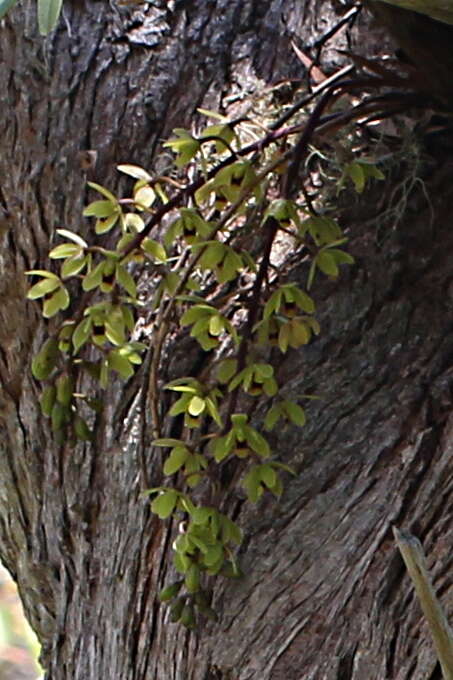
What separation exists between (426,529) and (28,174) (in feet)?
2.15

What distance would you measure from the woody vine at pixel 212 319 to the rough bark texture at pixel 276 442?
0.05 meters

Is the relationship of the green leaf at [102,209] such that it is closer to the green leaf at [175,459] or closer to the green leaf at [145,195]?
the green leaf at [145,195]

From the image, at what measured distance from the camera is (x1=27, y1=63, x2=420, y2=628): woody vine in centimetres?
121

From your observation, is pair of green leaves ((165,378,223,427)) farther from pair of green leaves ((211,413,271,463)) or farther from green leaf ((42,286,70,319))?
green leaf ((42,286,70,319))

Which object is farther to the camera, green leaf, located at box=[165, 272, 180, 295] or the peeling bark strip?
green leaf, located at box=[165, 272, 180, 295]

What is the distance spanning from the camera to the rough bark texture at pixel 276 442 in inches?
49.5

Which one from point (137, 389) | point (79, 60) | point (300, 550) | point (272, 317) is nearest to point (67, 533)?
point (137, 389)

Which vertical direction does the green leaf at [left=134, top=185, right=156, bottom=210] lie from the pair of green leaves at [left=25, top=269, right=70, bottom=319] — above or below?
above

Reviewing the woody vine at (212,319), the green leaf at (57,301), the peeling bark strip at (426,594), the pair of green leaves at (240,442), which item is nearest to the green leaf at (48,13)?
the woody vine at (212,319)

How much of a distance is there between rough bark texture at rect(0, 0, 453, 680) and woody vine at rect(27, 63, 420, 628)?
5 cm

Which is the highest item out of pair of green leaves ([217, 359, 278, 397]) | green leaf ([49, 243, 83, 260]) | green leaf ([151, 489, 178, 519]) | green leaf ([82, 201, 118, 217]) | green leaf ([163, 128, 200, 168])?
green leaf ([163, 128, 200, 168])

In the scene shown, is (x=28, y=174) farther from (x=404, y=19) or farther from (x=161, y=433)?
(x=404, y=19)

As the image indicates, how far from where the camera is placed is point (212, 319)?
1200mm

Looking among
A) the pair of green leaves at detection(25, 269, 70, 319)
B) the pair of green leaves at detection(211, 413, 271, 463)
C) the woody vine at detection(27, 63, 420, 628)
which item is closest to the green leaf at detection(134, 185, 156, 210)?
the woody vine at detection(27, 63, 420, 628)
